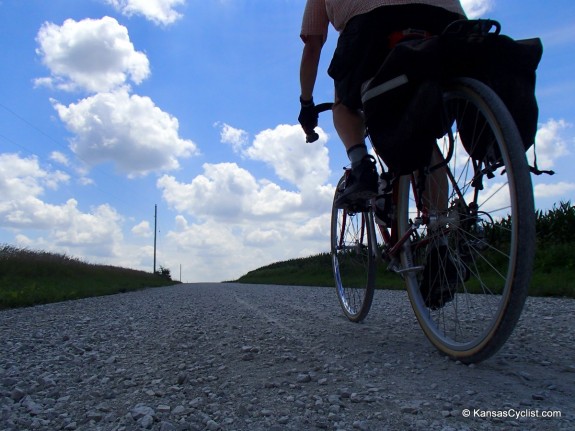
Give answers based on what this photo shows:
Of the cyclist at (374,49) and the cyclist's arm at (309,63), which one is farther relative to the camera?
the cyclist's arm at (309,63)

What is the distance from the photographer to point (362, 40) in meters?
2.51

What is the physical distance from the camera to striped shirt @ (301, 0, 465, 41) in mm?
2486

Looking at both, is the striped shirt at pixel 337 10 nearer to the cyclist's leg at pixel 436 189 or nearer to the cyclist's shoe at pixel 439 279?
the cyclist's leg at pixel 436 189

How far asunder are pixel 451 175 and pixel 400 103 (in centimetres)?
54

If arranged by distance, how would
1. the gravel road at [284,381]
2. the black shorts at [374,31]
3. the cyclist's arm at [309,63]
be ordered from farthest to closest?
the cyclist's arm at [309,63]
the black shorts at [374,31]
the gravel road at [284,381]

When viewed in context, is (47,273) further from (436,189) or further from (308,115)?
(436,189)

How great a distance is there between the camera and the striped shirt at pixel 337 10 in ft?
8.16

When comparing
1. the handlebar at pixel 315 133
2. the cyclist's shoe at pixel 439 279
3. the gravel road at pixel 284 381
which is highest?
the handlebar at pixel 315 133

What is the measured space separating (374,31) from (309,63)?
908 mm

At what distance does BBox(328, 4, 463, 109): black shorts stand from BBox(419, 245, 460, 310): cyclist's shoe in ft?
3.45

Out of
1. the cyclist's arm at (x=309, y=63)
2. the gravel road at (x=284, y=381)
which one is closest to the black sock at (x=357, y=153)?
the cyclist's arm at (x=309, y=63)

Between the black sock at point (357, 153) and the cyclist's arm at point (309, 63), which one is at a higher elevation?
the cyclist's arm at point (309, 63)

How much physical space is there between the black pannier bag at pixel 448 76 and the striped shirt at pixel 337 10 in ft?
1.58

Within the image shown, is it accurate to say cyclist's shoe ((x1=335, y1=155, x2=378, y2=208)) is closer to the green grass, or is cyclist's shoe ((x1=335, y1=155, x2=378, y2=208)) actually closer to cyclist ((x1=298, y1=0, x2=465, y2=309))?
cyclist ((x1=298, y1=0, x2=465, y2=309))
